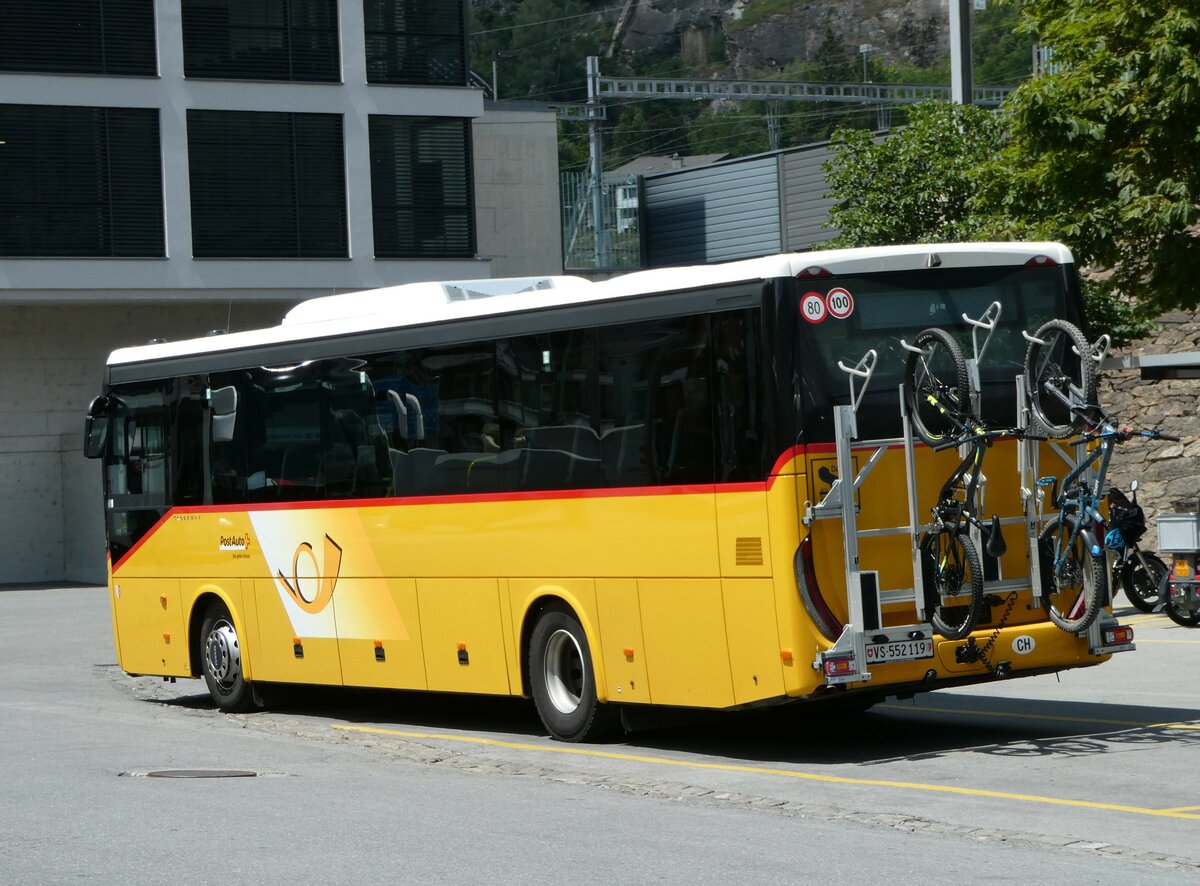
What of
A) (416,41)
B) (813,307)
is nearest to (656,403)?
(813,307)

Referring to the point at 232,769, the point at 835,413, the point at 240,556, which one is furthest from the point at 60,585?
the point at 835,413

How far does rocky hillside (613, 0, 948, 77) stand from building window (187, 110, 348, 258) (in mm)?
144939

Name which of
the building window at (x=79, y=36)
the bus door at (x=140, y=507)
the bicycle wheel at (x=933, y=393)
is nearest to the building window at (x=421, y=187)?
the building window at (x=79, y=36)

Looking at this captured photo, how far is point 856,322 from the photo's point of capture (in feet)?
38.3

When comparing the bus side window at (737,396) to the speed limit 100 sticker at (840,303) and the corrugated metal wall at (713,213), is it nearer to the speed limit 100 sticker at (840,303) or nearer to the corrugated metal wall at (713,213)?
the speed limit 100 sticker at (840,303)

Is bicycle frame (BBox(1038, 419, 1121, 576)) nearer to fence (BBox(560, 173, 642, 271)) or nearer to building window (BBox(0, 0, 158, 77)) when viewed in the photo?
building window (BBox(0, 0, 158, 77))

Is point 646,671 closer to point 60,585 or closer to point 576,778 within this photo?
point 576,778

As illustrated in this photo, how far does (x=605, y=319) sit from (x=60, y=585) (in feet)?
93.4

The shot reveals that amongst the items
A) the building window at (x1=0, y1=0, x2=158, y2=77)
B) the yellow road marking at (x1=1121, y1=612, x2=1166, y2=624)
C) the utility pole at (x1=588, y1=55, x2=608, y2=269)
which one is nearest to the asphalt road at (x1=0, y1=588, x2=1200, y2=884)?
the yellow road marking at (x1=1121, y1=612, x2=1166, y2=624)

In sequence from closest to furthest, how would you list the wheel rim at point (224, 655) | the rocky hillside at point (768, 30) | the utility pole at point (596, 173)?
the wheel rim at point (224, 655) → the utility pole at point (596, 173) → the rocky hillside at point (768, 30)

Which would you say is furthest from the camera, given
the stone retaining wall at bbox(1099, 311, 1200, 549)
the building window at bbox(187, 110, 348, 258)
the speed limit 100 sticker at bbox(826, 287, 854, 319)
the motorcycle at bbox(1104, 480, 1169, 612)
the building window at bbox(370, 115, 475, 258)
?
the building window at bbox(370, 115, 475, 258)

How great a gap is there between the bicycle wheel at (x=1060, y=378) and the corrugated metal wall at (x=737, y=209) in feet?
110

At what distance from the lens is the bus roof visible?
11719 millimetres

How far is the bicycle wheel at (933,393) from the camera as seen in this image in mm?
Result: 11469
